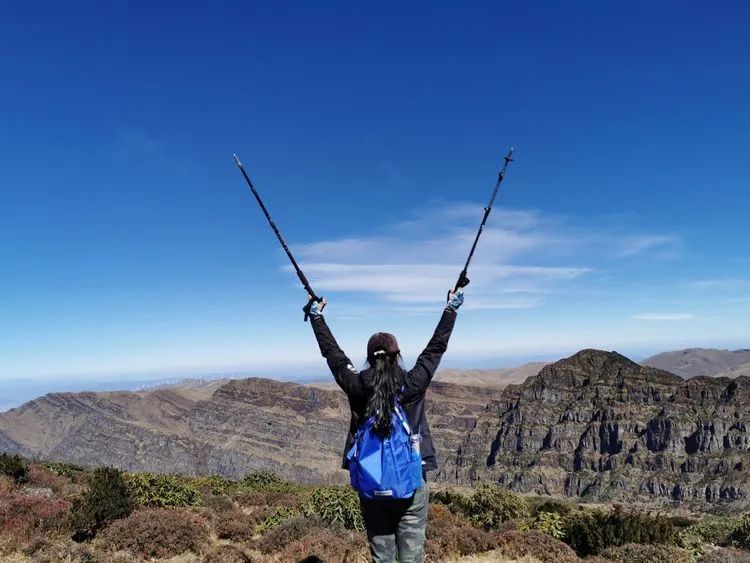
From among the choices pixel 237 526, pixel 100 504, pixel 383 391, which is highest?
pixel 383 391

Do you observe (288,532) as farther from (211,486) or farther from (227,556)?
(211,486)

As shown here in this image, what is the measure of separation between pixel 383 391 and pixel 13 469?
772 inches

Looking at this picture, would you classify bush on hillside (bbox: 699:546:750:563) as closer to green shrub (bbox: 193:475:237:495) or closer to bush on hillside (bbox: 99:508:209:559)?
bush on hillside (bbox: 99:508:209:559)

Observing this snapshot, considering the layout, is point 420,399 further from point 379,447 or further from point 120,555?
point 120,555

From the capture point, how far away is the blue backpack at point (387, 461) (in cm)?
564

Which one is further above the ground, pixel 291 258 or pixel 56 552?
pixel 291 258

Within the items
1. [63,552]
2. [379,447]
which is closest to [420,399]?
[379,447]

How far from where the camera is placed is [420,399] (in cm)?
605

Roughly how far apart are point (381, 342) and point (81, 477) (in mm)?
24367

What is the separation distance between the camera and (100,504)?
1311 centimetres

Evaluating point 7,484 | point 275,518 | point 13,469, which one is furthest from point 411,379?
point 13,469

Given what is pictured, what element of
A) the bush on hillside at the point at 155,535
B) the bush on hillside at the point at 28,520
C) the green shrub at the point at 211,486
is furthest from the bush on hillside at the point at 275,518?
the green shrub at the point at 211,486

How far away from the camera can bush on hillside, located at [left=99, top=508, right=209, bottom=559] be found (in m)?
11.8

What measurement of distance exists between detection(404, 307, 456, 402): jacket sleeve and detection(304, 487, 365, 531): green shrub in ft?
32.3
